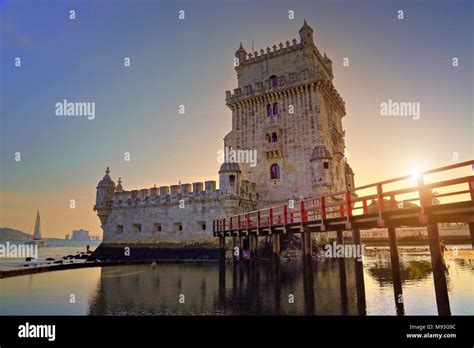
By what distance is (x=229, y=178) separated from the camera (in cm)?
2805

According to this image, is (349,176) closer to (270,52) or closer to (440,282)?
(270,52)

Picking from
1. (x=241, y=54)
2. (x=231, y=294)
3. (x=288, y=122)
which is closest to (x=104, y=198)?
(x=288, y=122)

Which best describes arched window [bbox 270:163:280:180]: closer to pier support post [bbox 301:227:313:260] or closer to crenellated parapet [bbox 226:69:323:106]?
crenellated parapet [bbox 226:69:323:106]

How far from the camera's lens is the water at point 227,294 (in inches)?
425

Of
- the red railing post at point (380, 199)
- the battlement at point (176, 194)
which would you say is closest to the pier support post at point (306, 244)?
the red railing post at point (380, 199)

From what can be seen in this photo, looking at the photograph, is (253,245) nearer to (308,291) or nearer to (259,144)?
(308,291)

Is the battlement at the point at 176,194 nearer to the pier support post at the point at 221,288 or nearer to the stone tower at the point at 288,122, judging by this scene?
the stone tower at the point at 288,122

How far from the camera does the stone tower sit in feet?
94.4

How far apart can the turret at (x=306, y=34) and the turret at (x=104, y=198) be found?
2602cm

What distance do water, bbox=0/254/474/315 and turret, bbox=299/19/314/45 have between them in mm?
22231

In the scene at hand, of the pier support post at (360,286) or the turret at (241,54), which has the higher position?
the turret at (241,54)
